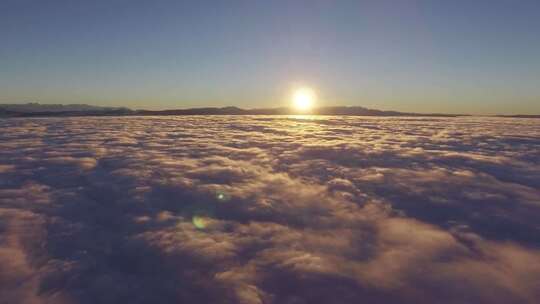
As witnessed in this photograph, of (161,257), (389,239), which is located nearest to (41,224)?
(161,257)

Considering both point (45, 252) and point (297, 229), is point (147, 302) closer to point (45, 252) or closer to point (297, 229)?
point (45, 252)

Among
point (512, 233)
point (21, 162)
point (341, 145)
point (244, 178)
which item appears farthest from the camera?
point (341, 145)

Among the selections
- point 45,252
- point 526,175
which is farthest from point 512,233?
point 45,252

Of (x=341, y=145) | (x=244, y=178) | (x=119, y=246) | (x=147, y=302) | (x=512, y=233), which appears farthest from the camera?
(x=341, y=145)

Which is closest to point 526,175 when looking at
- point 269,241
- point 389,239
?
point 389,239

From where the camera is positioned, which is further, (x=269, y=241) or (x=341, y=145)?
(x=341, y=145)

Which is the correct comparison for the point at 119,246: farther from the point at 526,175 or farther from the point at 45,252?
the point at 526,175

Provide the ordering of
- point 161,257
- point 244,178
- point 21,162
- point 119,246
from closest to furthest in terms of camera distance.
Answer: point 161,257, point 119,246, point 244,178, point 21,162

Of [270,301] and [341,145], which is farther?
[341,145]

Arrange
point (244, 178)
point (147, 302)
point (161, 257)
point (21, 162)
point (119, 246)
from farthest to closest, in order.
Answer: point (21, 162) < point (244, 178) < point (119, 246) < point (161, 257) < point (147, 302)
